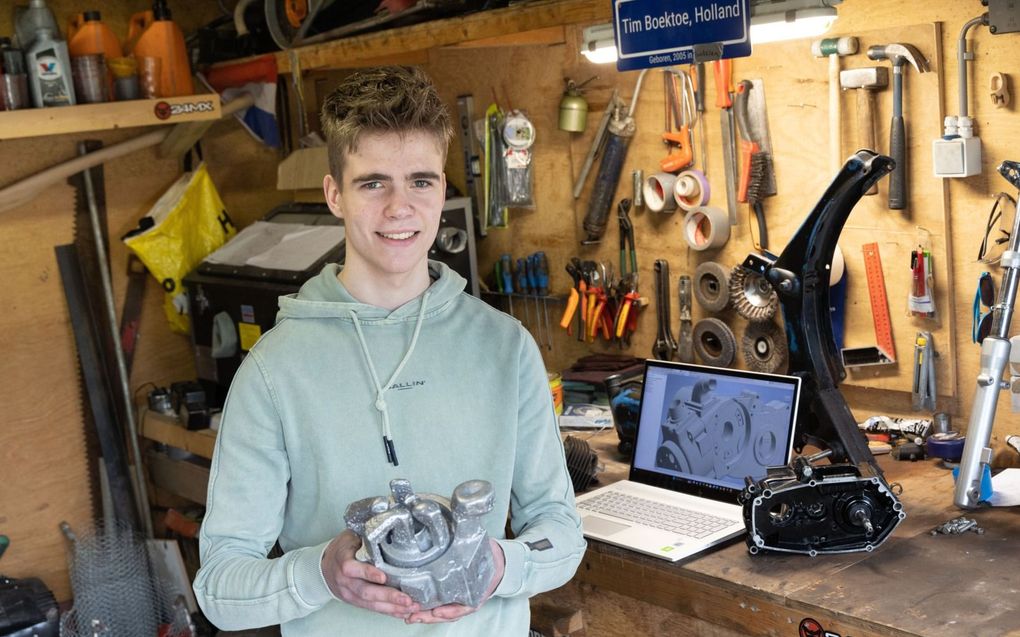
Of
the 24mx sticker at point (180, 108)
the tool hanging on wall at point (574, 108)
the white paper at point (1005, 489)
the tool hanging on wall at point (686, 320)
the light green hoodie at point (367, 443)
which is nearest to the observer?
the light green hoodie at point (367, 443)

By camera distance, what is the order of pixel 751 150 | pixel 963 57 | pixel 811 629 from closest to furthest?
pixel 811 629 → pixel 963 57 → pixel 751 150

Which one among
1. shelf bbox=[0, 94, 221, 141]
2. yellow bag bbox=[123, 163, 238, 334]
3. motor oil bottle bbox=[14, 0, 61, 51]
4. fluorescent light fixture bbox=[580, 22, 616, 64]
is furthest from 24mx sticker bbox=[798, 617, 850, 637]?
motor oil bottle bbox=[14, 0, 61, 51]

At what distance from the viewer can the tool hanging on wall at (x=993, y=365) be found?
2.06 m

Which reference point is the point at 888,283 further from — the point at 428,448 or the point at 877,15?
the point at 428,448

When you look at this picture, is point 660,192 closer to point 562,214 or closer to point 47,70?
point 562,214

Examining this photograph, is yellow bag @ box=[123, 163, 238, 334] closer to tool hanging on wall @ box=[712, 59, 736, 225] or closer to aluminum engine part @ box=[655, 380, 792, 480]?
tool hanging on wall @ box=[712, 59, 736, 225]

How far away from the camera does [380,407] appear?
1.53m

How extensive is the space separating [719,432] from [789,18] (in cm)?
83

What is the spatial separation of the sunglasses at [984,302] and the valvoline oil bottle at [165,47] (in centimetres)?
229

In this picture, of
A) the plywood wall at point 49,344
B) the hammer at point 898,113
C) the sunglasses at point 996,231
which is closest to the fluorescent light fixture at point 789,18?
the hammer at point 898,113

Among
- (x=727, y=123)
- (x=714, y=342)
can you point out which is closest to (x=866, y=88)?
(x=727, y=123)

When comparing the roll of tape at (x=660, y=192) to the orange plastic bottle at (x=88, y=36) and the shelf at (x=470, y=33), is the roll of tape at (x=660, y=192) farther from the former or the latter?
the orange plastic bottle at (x=88, y=36)

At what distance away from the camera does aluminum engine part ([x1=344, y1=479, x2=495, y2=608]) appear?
→ 1300 millimetres

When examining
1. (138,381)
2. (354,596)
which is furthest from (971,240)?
(138,381)
